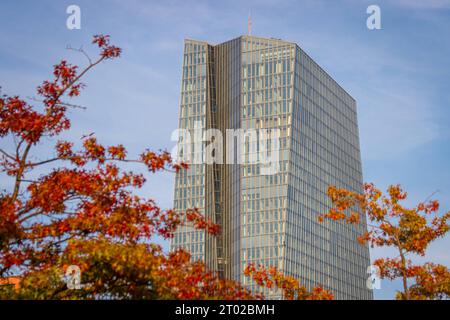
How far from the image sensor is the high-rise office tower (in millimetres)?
170375

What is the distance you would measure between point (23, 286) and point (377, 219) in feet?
57.2

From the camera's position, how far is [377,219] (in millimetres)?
31000

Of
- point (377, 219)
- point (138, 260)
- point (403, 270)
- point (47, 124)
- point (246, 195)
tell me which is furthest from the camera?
point (246, 195)

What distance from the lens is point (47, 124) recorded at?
2017 centimetres

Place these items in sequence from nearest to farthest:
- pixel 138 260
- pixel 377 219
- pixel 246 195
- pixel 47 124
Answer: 1. pixel 138 260
2. pixel 47 124
3. pixel 377 219
4. pixel 246 195

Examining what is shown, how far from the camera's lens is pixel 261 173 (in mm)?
172625

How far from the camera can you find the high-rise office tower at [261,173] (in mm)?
170375

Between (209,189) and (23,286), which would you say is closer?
(23,286)
